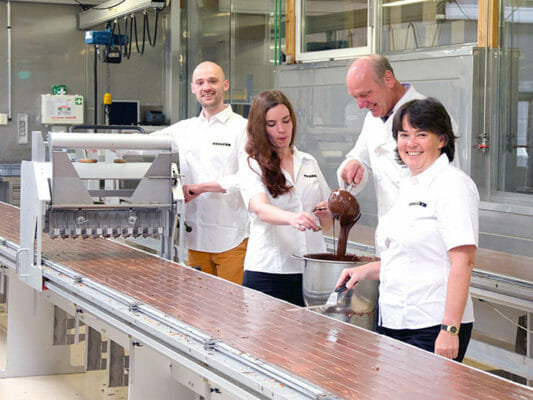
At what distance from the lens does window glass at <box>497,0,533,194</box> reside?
4184 millimetres

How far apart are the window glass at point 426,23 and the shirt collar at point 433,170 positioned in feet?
7.97

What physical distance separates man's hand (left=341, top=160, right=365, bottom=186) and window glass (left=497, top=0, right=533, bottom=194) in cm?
159

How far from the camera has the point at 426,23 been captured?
15.3 ft

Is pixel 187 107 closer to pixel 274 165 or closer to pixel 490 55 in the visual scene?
pixel 490 55

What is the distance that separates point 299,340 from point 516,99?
2.62 metres

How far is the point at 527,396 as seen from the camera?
170cm

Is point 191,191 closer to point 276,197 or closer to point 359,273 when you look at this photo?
point 276,197

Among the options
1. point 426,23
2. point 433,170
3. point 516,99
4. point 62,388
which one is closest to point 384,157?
point 433,170

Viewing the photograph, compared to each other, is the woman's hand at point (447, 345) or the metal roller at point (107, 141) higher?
the metal roller at point (107, 141)

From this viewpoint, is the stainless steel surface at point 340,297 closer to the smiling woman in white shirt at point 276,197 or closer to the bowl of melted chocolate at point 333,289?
the bowl of melted chocolate at point 333,289

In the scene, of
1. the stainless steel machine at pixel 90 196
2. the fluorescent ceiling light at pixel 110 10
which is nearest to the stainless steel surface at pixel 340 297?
the stainless steel machine at pixel 90 196

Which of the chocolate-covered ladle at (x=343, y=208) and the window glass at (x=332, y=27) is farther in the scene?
the window glass at (x=332, y=27)

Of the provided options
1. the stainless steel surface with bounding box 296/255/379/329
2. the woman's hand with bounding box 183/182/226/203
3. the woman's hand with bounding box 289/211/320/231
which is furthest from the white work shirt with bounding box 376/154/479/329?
the woman's hand with bounding box 183/182/226/203

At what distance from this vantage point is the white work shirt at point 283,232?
9.39 ft
